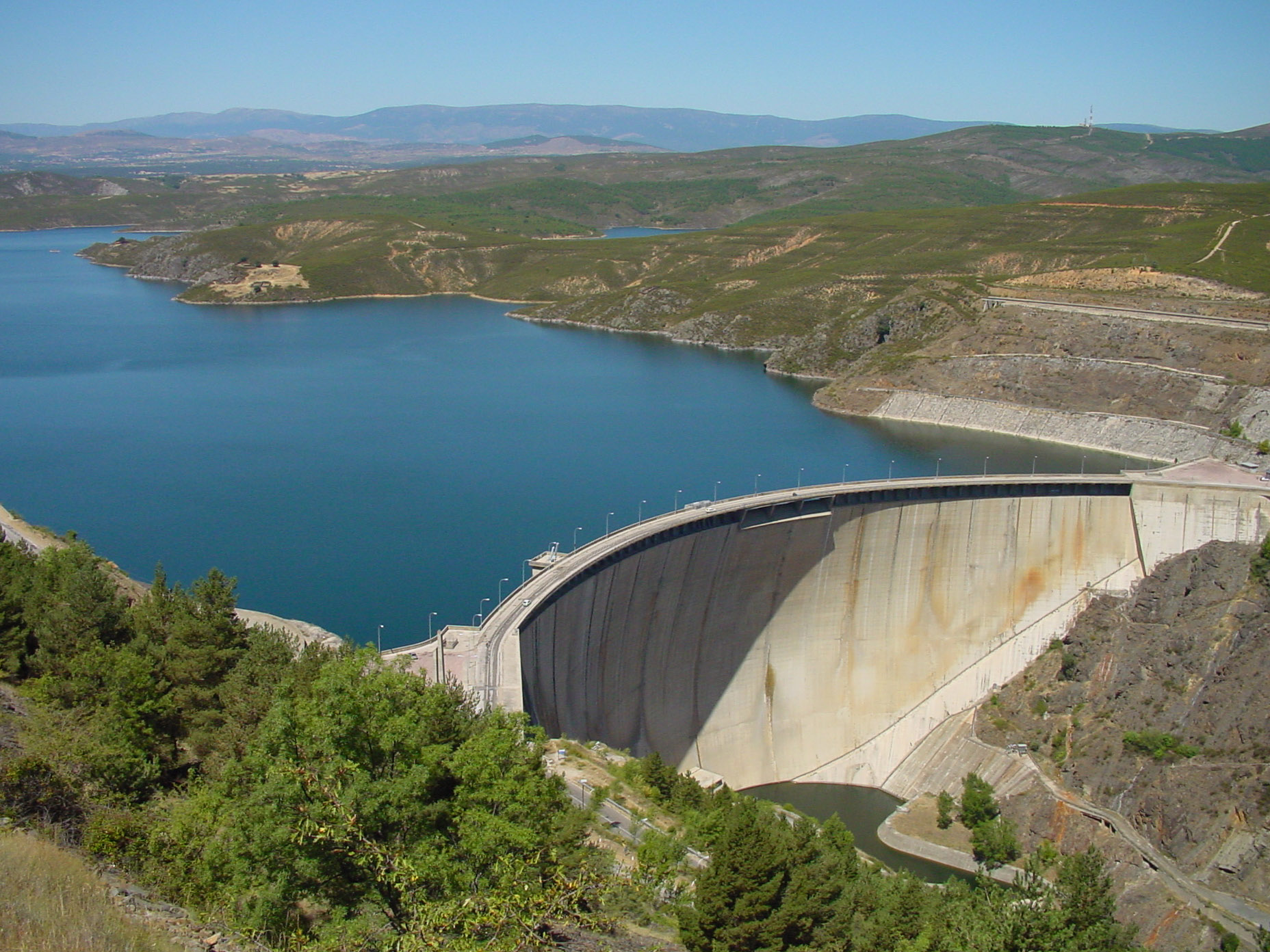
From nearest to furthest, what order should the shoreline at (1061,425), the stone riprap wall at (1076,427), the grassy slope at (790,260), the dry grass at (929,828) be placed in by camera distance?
the dry grass at (929,828), the stone riprap wall at (1076,427), the shoreline at (1061,425), the grassy slope at (790,260)

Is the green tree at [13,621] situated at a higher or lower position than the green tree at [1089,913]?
higher

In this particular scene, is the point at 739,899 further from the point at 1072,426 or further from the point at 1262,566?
the point at 1072,426

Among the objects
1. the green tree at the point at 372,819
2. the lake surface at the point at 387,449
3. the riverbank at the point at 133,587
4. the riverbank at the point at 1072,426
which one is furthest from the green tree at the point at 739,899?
the riverbank at the point at 1072,426

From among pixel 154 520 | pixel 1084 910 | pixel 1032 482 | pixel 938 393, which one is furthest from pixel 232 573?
pixel 938 393

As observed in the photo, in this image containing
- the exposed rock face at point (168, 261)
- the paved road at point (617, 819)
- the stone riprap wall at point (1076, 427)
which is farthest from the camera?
the exposed rock face at point (168, 261)

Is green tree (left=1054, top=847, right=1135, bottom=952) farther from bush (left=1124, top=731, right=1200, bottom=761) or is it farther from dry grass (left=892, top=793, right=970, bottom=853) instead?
bush (left=1124, top=731, right=1200, bottom=761)

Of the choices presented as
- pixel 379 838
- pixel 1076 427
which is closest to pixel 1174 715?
pixel 379 838

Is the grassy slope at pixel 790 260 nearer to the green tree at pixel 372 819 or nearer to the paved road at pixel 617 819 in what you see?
the paved road at pixel 617 819
